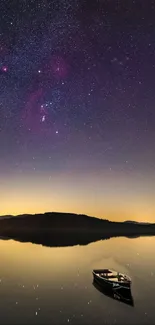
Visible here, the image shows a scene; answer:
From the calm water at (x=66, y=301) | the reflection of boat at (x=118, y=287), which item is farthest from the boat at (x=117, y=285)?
the calm water at (x=66, y=301)

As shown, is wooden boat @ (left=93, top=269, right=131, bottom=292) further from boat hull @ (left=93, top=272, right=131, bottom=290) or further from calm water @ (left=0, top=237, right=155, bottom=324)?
calm water @ (left=0, top=237, right=155, bottom=324)

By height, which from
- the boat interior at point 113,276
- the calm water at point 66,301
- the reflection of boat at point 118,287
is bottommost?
the calm water at point 66,301

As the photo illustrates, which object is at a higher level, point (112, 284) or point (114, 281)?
point (114, 281)

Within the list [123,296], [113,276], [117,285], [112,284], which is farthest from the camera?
[113,276]

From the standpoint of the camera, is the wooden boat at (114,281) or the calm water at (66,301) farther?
the wooden boat at (114,281)

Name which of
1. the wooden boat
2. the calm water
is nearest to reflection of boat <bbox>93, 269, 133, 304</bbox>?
the wooden boat

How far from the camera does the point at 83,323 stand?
30.1 metres

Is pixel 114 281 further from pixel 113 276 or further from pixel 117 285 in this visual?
pixel 113 276

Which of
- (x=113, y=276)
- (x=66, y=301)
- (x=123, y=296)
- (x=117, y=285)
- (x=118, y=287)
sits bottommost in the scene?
(x=66, y=301)

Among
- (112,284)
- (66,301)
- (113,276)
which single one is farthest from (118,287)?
(66,301)

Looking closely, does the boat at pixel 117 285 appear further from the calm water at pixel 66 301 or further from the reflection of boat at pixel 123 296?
the calm water at pixel 66 301

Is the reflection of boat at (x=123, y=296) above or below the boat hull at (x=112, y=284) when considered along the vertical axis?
below

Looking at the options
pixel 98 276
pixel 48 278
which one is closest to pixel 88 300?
pixel 98 276

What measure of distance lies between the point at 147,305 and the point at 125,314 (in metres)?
5.60
